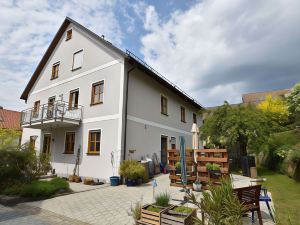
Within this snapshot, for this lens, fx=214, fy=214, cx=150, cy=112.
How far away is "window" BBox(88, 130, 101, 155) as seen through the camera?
473 inches

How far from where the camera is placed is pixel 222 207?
3.60 meters

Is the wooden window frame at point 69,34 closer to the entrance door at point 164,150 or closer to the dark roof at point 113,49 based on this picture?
the dark roof at point 113,49

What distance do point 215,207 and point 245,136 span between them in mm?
10393

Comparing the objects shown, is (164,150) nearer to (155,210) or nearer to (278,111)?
(278,111)

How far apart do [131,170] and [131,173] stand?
14 cm

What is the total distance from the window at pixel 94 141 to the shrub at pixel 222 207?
9083mm

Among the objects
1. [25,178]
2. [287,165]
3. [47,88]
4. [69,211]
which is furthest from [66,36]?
[287,165]

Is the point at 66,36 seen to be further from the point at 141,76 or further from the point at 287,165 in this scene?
the point at 287,165

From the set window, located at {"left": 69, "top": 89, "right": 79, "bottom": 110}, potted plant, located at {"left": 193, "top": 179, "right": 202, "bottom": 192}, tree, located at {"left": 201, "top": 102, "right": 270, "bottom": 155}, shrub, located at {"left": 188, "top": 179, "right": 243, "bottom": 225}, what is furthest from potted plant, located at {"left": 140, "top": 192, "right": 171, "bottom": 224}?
window, located at {"left": 69, "top": 89, "right": 79, "bottom": 110}

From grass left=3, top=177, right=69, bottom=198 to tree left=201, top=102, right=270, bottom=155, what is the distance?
9.28 metres

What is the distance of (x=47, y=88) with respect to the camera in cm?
1694

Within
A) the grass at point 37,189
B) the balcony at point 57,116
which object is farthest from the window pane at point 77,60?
the grass at point 37,189

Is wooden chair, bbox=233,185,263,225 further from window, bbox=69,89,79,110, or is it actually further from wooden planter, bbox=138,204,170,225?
window, bbox=69,89,79,110

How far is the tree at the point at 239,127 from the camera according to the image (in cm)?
1222
